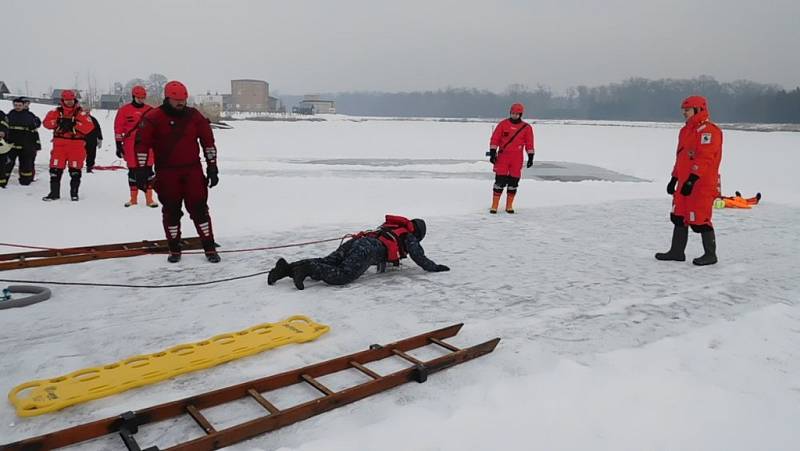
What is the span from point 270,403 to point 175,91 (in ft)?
12.1

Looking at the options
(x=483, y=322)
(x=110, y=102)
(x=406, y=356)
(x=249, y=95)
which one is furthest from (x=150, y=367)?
(x=249, y=95)

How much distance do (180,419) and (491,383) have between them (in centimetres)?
169

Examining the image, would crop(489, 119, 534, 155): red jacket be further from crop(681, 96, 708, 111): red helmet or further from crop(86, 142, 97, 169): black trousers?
crop(86, 142, 97, 169): black trousers

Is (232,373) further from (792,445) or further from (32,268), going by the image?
(32,268)

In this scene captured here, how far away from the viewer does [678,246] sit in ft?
20.2

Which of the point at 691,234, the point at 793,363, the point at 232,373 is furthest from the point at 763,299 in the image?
the point at 232,373

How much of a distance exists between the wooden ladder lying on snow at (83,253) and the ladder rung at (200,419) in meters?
3.57

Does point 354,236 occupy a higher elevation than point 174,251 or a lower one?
higher

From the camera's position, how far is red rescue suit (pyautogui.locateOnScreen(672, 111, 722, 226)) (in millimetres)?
5656

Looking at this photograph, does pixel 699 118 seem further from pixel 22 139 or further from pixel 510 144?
pixel 22 139

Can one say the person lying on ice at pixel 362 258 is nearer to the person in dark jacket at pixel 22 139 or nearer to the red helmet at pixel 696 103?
the red helmet at pixel 696 103

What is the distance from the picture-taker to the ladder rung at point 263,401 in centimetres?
264

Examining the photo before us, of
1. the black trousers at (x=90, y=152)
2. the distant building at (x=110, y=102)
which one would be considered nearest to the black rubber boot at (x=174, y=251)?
the black trousers at (x=90, y=152)

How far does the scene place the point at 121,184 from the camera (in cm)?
1025
